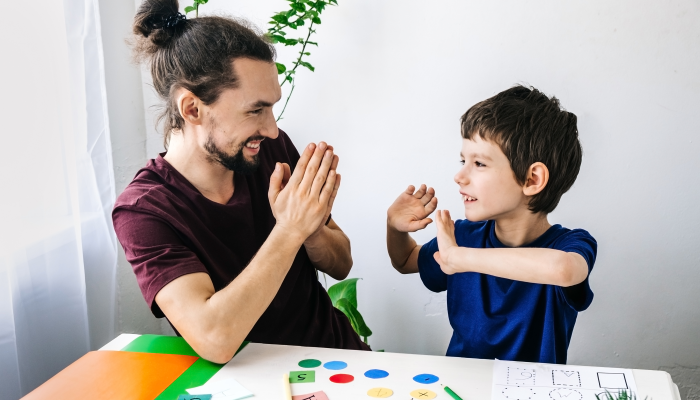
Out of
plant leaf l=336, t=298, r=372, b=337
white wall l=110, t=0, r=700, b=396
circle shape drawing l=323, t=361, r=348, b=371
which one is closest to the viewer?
circle shape drawing l=323, t=361, r=348, b=371

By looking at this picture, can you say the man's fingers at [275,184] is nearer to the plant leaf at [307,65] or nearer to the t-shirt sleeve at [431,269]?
the t-shirt sleeve at [431,269]

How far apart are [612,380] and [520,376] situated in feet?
0.45

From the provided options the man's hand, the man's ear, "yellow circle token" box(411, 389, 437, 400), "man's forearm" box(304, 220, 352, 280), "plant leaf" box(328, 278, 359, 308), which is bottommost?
"plant leaf" box(328, 278, 359, 308)

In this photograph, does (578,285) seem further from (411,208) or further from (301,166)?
(301,166)

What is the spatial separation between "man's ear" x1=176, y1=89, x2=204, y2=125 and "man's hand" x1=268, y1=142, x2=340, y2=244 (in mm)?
227

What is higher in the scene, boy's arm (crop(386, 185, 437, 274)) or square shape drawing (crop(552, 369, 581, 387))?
boy's arm (crop(386, 185, 437, 274))

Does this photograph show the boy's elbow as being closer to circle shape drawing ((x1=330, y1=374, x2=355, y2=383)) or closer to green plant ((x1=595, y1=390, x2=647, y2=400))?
green plant ((x1=595, y1=390, x2=647, y2=400))

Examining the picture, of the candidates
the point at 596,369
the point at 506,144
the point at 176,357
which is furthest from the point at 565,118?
the point at 176,357

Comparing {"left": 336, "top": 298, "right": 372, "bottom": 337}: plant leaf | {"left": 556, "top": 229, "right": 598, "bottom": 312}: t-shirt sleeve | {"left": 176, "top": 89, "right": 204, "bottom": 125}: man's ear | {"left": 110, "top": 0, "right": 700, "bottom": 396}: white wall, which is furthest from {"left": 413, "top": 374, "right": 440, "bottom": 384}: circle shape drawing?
{"left": 110, "top": 0, "right": 700, "bottom": 396}: white wall

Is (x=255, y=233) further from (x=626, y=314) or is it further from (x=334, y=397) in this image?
(x=626, y=314)

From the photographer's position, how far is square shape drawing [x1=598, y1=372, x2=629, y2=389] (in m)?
0.90

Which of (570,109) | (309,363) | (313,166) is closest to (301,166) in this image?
(313,166)

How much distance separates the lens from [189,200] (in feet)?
4.05

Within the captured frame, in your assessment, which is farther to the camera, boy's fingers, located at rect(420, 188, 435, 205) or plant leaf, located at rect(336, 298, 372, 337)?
plant leaf, located at rect(336, 298, 372, 337)
